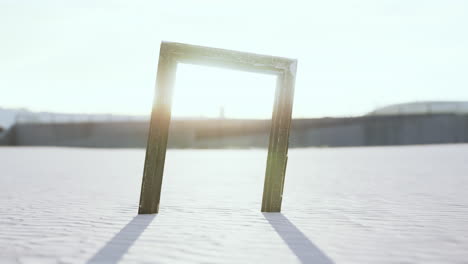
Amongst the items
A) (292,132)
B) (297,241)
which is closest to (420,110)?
(292,132)

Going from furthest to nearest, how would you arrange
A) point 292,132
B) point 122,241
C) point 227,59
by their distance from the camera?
point 292,132 → point 227,59 → point 122,241

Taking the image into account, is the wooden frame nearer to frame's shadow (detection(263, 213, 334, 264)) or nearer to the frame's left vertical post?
the frame's left vertical post

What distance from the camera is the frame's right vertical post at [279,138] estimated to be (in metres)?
5.64

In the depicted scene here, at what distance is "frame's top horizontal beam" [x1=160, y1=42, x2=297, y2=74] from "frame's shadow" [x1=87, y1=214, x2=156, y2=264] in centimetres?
202

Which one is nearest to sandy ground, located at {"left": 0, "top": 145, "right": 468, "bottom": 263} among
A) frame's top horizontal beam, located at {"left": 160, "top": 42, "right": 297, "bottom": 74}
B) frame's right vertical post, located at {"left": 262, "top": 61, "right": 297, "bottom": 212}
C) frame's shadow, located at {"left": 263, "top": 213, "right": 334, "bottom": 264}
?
frame's shadow, located at {"left": 263, "top": 213, "right": 334, "bottom": 264}

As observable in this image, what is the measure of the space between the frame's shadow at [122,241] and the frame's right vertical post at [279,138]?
161cm

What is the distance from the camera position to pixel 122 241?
4020 millimetres

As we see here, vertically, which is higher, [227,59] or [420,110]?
[420,110]

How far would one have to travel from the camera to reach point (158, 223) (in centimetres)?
485

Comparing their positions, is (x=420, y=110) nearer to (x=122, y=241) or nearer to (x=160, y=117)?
(x=160, y=117)

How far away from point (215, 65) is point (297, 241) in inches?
97.6

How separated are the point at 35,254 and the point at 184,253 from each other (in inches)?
49.6

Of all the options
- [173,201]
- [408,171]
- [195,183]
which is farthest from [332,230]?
[408,171]

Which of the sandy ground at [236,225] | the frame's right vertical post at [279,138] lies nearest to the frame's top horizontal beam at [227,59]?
the frame's right vertical post at [279,138]
